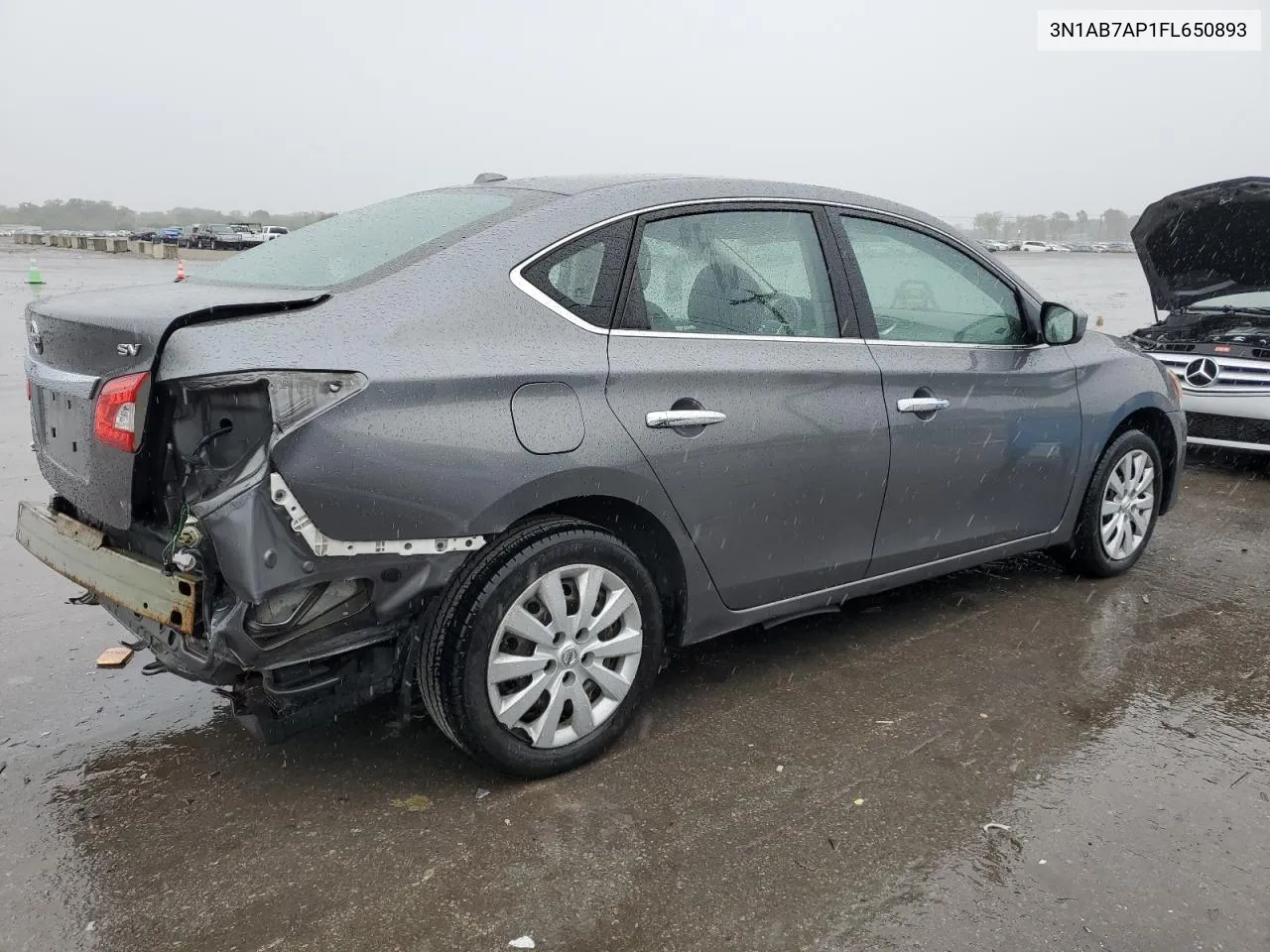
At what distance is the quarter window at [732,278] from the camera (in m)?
3.18

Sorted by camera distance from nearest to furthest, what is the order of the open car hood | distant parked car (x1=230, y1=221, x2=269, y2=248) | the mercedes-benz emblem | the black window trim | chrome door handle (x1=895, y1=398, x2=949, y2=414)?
the black window trim < chrome door handle (x1=895, y1=398, x2=949, y2=414) < the mercedes-benz emblem < the open car hood < distant parked car (x1=230, y1=221, x2=269, y2=248)

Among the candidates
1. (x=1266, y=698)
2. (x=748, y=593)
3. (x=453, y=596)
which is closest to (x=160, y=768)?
(x=453, y=596)

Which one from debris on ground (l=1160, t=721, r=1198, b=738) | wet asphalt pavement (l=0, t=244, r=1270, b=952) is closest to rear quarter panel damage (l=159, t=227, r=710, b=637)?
wet asphalt pavement (l=0, t=244, r=1270, b=952)

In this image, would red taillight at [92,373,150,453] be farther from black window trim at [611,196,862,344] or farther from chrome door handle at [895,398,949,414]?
chrome door handle at [895,398,949,414]

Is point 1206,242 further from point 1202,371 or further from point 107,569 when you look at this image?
point 107,569

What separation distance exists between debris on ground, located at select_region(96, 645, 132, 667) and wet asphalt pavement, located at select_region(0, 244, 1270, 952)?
1.6 inches

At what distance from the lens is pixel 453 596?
2766mm

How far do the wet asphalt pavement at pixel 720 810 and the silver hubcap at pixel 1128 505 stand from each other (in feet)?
2.38

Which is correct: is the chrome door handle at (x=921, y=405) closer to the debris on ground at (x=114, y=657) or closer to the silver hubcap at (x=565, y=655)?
the silver hubcap at (x=565, y=655)

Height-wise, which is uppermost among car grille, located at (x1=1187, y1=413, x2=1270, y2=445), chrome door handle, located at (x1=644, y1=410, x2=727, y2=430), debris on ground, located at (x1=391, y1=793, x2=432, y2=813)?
chrome door handle, located at (x1=644, y1=410, x2=727, y2=430)

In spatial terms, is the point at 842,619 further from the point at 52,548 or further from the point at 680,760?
the point at 52,548

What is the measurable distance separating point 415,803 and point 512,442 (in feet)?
3.45

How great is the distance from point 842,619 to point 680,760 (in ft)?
4.69

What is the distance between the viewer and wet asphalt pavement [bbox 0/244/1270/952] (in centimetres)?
241
